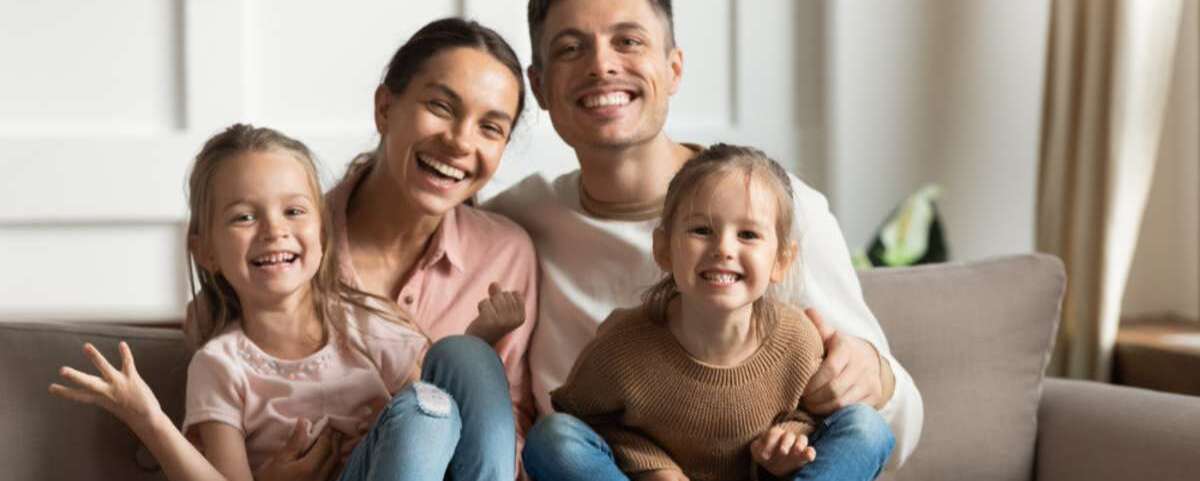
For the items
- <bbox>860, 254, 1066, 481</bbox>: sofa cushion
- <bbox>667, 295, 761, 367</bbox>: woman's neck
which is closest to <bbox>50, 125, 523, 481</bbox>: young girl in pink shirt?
<bbox>667, 295, 761, 367</bbox>: woman's neck

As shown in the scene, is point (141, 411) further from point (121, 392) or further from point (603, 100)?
point (603, 100)

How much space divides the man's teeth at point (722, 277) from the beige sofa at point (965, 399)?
60 centimetres

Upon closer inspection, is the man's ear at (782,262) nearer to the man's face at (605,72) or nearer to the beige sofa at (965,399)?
the man's face at (605,72)

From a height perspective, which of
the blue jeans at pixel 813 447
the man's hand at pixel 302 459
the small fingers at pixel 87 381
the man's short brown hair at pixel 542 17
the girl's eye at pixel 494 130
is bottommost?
the man's hand at pixel 302 459

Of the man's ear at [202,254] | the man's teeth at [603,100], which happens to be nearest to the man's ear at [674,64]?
the man's teeth at [603,100]

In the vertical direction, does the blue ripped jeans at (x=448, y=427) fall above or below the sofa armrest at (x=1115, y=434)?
above

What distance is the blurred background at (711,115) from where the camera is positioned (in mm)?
2840

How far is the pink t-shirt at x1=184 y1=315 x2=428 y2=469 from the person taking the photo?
6.03ft

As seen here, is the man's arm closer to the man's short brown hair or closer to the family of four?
the family of four

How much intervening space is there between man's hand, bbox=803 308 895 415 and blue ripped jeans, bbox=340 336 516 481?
352 mm

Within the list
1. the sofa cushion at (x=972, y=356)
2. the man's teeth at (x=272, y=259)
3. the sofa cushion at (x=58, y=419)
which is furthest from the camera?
the sofa cushion at (x=972, y=356)

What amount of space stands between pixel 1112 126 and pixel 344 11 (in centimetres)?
145

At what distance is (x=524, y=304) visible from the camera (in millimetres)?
1977

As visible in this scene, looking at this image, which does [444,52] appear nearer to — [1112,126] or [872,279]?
[872,279]
